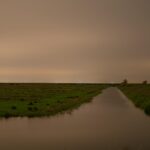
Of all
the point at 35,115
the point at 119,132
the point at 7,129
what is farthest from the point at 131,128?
the point at 35,115

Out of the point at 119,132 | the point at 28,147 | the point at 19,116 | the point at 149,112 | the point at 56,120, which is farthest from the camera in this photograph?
the point at 149,112

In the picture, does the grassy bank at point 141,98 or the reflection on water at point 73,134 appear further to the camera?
the grassy bank at point 141,98

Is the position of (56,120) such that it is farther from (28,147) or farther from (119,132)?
(28,147)

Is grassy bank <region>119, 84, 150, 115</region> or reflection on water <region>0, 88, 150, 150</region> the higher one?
grassy bank <region>119, 84, 150, 115</region>

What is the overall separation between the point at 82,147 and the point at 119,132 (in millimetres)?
5417

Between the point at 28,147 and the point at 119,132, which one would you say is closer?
the point at 28,147

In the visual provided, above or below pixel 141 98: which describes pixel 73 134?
below

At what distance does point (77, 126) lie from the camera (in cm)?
2538

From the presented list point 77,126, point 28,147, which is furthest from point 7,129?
point 28,147

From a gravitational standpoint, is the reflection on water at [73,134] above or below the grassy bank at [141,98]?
below

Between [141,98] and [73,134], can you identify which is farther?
[141,98]

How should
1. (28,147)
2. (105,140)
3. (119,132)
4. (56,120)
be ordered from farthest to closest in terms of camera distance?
1. (56,120)
2. (119,132)
3. (105,140)
4. (28,147)

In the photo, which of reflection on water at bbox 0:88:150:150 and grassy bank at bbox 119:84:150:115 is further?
grassy bank at bbox 119:84:150:115

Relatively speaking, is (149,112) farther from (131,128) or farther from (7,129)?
(7,129)
